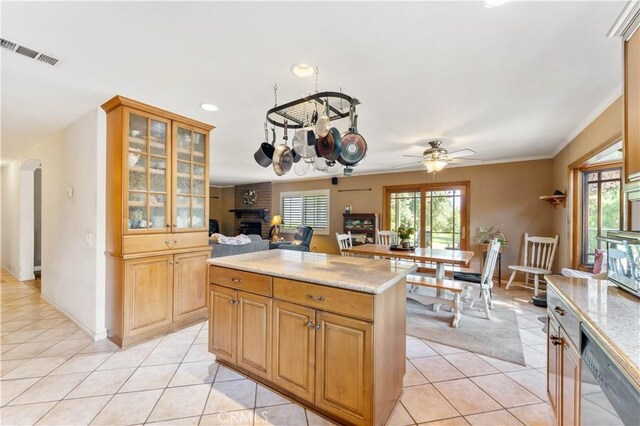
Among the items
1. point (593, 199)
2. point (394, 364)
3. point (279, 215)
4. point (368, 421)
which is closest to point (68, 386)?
point (368, 421)

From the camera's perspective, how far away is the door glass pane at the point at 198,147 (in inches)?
128

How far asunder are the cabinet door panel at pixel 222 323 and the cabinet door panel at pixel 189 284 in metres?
0.96

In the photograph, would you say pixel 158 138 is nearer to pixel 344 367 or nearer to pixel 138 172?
pixel 138 172

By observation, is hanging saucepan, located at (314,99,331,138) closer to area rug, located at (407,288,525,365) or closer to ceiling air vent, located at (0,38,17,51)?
ceiling air vent, located at (0,38,17,51)

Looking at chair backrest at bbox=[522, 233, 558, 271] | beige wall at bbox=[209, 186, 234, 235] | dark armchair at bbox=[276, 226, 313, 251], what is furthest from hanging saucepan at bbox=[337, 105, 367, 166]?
beige wall at bbox=[209, 186, 234, 235]

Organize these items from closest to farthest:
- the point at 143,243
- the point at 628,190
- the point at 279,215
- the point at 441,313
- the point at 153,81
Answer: the point at 628,190 → the point at 153,81 → the point at 143,243 → the point at 441,313 → the point at 279,215

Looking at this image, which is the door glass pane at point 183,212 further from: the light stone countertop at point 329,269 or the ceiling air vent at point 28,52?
the ceiling air vent at point 28,52

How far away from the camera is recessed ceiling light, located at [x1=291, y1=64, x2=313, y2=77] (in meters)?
1.94

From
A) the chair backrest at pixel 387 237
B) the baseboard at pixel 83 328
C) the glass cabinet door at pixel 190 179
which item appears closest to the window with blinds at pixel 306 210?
the chair backrest at pixel 387 237

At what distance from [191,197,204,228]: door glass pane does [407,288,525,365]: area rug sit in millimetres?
2731

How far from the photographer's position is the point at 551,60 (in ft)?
6.18

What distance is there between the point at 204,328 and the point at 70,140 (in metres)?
2.70

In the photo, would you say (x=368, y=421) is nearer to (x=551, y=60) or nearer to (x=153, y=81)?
(x=551, y=60)

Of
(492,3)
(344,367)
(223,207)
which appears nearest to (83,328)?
(344,367)
